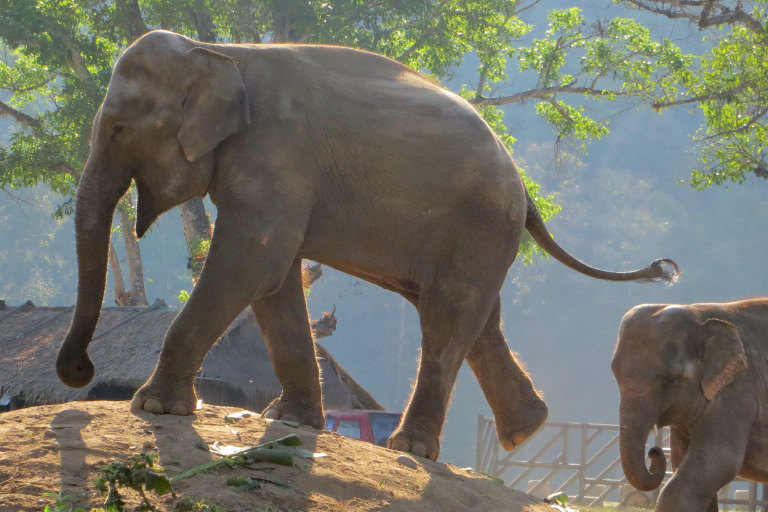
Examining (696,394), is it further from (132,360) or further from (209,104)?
(132,360)

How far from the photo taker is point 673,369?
18.7ft

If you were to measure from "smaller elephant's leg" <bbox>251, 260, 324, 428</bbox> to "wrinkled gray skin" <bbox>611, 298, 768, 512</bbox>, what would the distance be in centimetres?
201

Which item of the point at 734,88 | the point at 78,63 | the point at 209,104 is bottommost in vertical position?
the point at 209,104

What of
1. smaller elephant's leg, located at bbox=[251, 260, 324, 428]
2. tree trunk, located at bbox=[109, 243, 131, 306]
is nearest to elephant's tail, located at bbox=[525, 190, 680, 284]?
smaller elephant's leg, located at bbox=[251, 260, 324, 428]

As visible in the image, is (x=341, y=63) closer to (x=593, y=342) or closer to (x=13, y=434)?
(x=13, y=434)

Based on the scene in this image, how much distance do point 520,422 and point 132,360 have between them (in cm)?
667

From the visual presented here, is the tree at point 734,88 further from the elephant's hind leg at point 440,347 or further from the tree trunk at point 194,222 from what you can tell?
the elephant's hind leg at point 440,347

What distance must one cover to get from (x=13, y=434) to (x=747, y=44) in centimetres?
1018

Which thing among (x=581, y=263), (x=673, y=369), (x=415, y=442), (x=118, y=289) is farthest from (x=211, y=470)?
(x=118, y=289)

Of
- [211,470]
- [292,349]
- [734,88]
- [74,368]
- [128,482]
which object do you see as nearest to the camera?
[128,482]

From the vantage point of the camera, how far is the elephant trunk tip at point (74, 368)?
12.4 feet

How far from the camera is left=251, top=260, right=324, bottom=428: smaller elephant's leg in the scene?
435 centimetres

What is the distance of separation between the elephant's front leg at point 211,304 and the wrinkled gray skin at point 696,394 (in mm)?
2725

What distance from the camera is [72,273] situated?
169 ft
